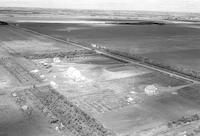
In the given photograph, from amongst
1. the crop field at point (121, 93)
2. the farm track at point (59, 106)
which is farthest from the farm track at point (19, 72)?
the crop field at point (121, 93)

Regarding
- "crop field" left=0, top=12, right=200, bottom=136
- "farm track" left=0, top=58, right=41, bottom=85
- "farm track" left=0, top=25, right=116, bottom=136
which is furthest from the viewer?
"farm track" left=0, top=58, right=41, bottom=85

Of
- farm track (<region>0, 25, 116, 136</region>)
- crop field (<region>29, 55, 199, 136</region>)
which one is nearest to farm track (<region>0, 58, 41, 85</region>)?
farm track (<region>0, 25, 116, 136</region>)

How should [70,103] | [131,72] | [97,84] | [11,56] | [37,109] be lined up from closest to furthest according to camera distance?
1. [37,109]
2. [70,103]
3. [97,84]
4. [131,72]
5. [11,56]

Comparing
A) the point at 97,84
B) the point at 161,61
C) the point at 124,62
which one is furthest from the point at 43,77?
the point at 161,61

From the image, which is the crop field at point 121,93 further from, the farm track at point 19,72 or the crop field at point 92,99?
the farm track at point 19,72

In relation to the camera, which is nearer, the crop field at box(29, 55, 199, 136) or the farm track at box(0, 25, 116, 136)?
the farm track at box(0, 25, 116, 136)

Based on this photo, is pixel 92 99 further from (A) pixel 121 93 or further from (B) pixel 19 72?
(B) pixel 19 72

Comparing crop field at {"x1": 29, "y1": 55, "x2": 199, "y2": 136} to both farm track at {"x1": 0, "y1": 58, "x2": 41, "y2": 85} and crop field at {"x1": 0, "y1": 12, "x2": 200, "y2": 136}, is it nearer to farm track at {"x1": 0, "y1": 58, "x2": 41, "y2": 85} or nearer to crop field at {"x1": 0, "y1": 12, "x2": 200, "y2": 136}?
crop field at {"x1": 0, "y1": 12, "x2": 200, "y2": 136}

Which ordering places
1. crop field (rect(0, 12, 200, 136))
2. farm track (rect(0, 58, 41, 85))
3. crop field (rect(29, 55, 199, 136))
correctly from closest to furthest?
crop field (rect(0, 12, 200, 136)), crop field (rect(29, 55, 199, 136)), farm track (rect(0, 58, 41, 85))

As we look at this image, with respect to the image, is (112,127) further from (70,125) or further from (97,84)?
(97,84)

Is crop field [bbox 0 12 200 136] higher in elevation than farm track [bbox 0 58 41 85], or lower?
lower

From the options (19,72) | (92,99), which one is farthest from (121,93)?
(19,72)
